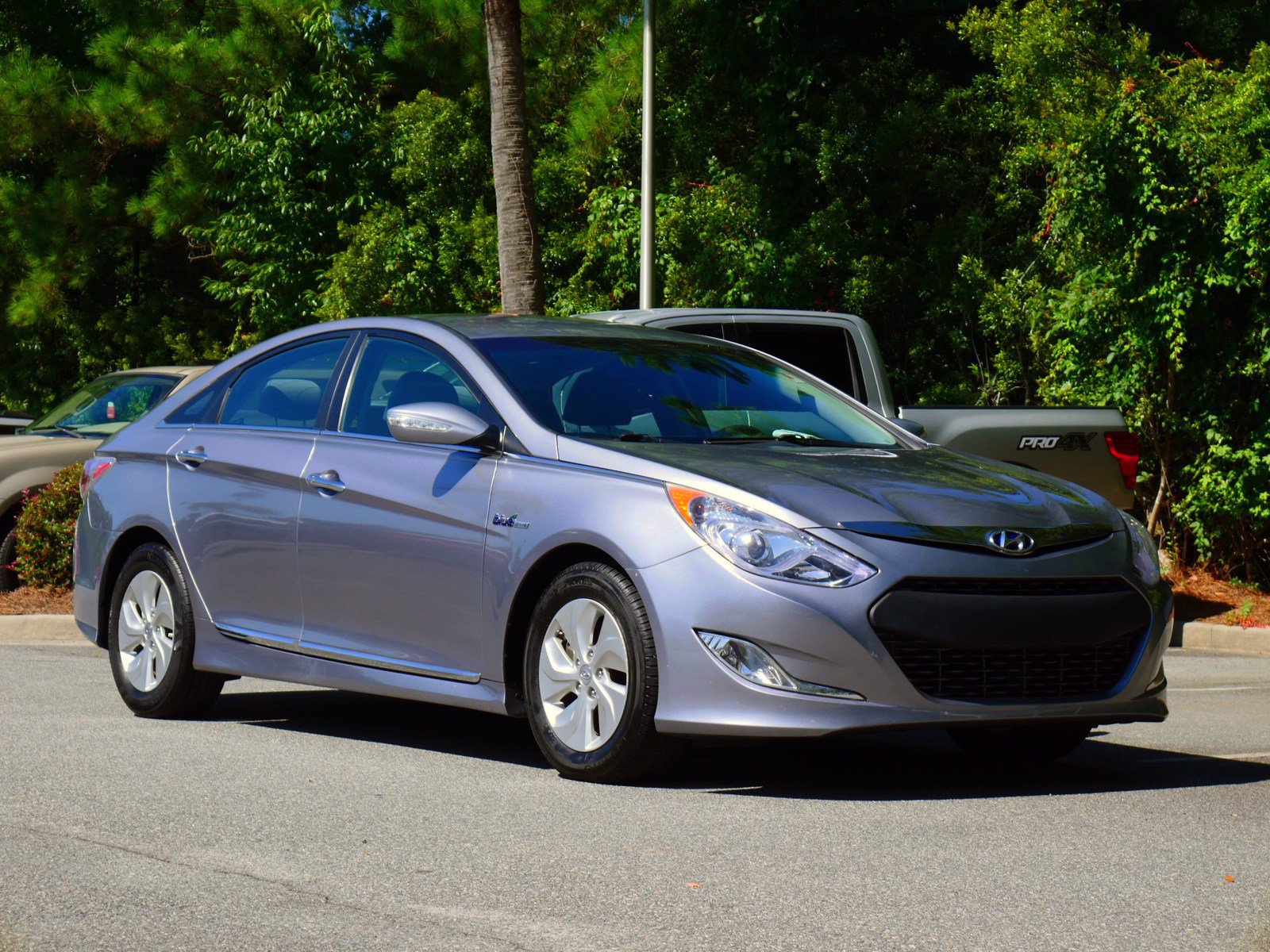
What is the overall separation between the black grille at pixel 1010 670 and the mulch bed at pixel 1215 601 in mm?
7122

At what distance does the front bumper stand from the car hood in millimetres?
113

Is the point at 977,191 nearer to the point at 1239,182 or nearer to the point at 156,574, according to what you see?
the point at 1239,182

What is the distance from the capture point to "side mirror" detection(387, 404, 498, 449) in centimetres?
645

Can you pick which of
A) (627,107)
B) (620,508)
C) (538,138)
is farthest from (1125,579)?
(538,138)

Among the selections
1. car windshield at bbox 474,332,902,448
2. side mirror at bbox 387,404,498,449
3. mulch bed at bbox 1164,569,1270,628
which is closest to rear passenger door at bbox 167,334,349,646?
side mirror at bbox 387,404,498,449

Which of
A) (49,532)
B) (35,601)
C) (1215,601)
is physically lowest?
(1215,601)

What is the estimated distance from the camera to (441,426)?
21.2 ft

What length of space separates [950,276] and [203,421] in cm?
A: 1393

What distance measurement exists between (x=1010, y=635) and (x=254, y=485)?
3.22m

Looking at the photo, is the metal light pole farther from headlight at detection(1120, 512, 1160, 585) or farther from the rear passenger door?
headlight at detection(1120, 512, 1160, 585)

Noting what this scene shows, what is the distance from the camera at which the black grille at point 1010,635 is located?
5723 millimetres

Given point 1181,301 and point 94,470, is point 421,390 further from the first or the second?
point 1181,301

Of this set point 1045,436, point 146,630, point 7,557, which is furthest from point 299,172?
point 146,630

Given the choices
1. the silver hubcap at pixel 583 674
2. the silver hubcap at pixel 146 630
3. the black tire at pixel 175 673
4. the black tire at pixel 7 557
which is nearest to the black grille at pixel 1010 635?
the silver hubcap at pixel 583 674
